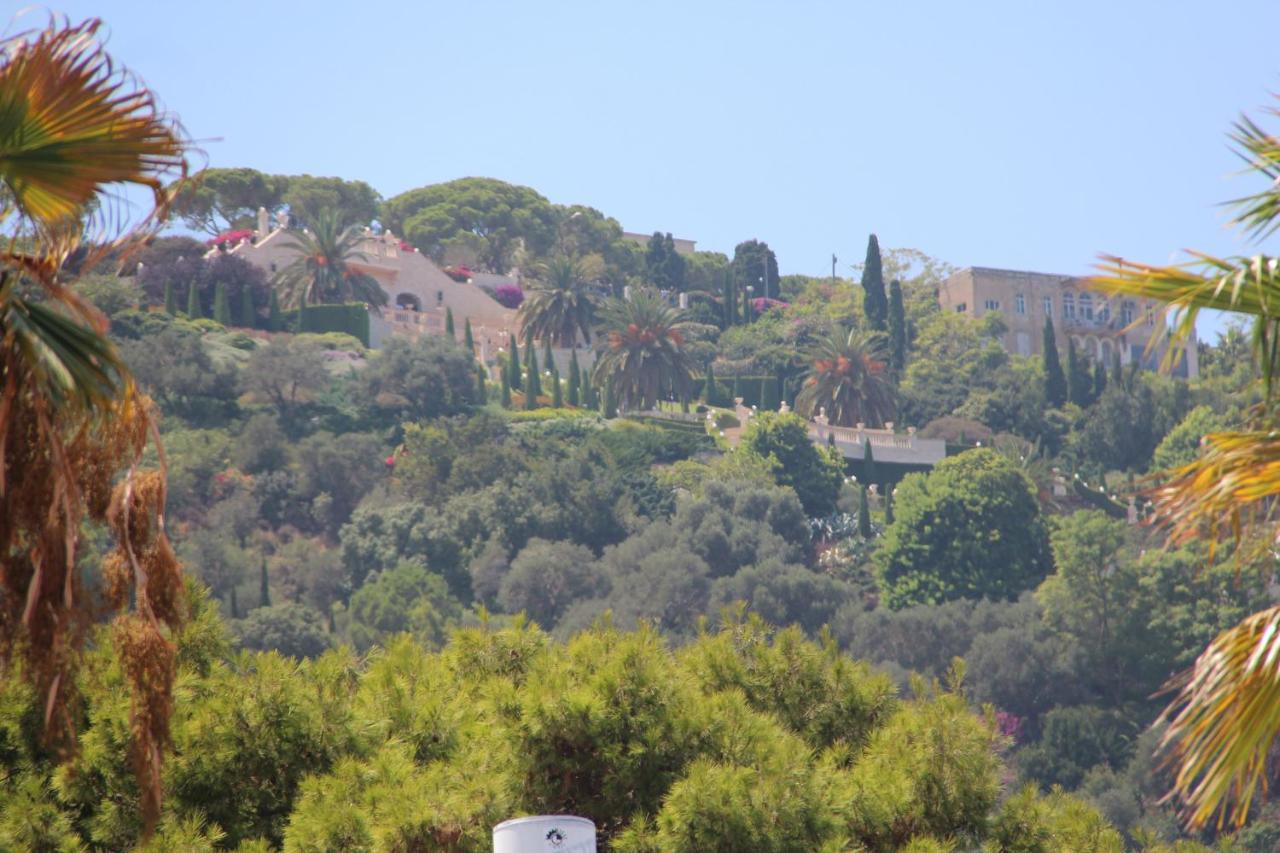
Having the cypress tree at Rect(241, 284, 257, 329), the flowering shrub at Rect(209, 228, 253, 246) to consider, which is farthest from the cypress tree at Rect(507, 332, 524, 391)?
the flowering shrub at Rect(209, 228, 253, 246)

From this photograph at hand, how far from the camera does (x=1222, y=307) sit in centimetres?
624

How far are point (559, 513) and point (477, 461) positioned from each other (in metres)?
4.70

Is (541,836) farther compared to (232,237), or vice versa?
(232,237)

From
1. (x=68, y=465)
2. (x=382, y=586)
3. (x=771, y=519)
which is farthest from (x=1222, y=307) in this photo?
(x=771, y=519)

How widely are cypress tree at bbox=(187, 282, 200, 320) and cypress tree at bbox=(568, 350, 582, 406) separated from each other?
19572mm

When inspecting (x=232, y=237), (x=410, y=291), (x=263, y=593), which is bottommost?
(x=263, y=593)

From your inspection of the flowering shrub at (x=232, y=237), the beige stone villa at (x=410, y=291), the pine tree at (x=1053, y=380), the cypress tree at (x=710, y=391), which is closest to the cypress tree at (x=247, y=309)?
the beige stone villa at (x=410, y=291)

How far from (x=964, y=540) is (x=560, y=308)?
111ft

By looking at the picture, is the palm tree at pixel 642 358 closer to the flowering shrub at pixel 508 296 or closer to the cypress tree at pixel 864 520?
the cypress tree at pixel 864 520

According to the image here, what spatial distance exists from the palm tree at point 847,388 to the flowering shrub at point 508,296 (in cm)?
2411

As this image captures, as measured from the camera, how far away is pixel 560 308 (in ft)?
392

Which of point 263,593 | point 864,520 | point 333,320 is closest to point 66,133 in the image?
point 263,593

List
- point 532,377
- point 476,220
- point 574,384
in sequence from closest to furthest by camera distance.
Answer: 1. point 532,377
2. point 574,384
3. point 476,220

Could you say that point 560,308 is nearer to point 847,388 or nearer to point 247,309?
point 247,309
